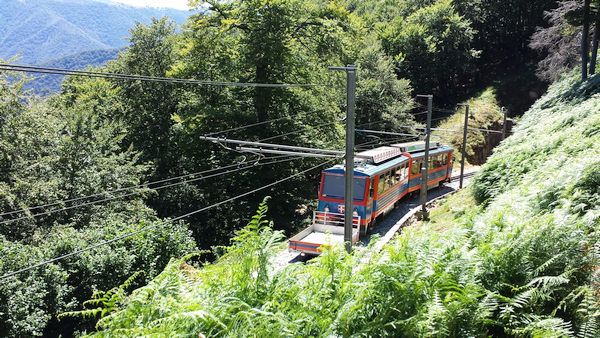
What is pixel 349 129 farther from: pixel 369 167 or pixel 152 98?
pixel 152 98

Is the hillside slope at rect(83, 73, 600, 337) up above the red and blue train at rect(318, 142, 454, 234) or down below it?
above

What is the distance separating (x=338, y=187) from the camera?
18688 millimetres

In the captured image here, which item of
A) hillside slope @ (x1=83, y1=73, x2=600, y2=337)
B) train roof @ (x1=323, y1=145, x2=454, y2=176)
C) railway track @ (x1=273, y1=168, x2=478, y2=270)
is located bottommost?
railway track @ (x1=273, y1=168, x2=478, y2=270)

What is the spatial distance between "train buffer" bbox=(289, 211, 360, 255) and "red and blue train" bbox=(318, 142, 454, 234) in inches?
17.6

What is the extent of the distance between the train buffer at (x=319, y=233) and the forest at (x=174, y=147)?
3.59 m

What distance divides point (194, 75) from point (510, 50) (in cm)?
4576

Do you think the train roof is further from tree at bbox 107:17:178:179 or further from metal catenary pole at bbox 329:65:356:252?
tree at bbox 107:17:178:179

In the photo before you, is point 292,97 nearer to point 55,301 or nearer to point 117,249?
point 117,249

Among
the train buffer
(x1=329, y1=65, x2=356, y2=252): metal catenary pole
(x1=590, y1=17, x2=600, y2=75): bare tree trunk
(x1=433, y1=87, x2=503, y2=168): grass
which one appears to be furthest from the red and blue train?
(x1=433, y1=87, x2=503, y2=168): grass

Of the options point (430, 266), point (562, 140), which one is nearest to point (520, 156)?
point (562, 140)

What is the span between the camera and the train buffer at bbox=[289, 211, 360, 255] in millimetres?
15141

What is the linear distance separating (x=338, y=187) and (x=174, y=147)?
12553mm

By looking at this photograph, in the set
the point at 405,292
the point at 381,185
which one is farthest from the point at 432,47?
the point at 405,292

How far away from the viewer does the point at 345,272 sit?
4.48 m
